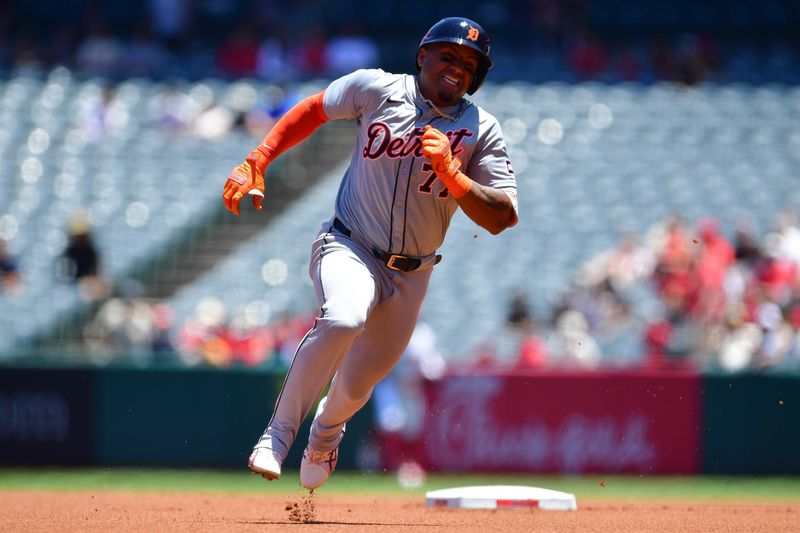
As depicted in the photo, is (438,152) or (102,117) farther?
(102,117)

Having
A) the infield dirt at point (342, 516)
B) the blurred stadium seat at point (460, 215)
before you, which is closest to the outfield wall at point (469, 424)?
the blurred stadium seat at point (460, 215)

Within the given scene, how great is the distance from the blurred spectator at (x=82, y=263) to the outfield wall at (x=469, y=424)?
73.4 inches

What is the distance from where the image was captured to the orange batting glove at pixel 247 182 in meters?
5.48

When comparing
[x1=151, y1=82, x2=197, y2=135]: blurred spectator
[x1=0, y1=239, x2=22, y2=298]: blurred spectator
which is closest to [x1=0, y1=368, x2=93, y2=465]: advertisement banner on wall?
[x1=0, y1=239, x2=22, y2=298]: blurred spectator

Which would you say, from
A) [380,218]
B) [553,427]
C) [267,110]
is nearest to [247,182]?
[380,218]

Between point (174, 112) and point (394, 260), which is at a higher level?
point (174, 112)

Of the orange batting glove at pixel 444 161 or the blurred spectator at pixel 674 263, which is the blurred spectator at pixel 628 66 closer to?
the blurred spectator at pixel 674 263

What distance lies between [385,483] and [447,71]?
5.40 meters


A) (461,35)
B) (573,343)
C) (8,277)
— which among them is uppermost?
(461,35)

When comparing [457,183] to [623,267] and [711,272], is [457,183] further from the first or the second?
[623,267]

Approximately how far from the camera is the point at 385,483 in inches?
404

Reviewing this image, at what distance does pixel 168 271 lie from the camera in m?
13.2

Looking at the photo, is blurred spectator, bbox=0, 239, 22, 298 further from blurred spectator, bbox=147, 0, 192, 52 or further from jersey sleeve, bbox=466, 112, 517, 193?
jersey sleeve, bbox=466, 112, 517, 193

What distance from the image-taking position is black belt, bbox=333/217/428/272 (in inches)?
220
